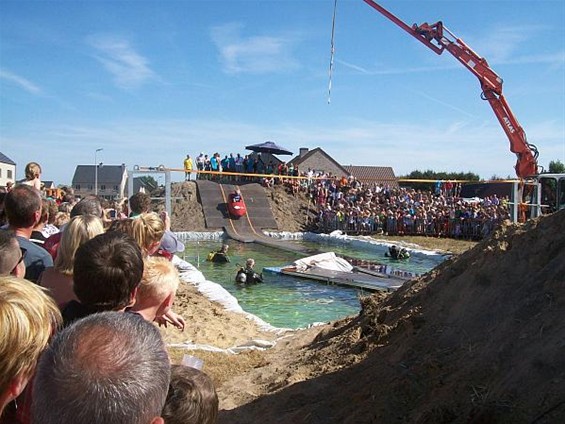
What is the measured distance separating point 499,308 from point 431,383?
3.50ft

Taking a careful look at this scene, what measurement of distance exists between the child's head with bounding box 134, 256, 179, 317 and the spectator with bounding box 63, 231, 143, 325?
1.39 ft

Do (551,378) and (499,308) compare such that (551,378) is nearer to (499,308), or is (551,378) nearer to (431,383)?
(431,383)

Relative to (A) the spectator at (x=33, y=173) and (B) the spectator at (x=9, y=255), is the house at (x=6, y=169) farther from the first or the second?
(B) the spectator at (x=9, y=255)

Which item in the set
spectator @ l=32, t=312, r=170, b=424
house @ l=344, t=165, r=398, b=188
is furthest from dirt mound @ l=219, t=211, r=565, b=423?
house @ l=344, t=165, r=398, b=188

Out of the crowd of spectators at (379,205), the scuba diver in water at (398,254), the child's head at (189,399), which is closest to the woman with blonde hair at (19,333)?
the child's head at (189,399)

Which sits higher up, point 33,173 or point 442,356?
point 33,173

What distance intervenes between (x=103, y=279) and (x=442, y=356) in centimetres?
324

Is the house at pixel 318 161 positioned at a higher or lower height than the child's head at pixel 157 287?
higher

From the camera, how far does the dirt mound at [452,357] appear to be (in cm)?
373

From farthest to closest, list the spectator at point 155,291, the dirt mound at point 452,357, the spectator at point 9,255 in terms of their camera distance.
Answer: the dirt mound at point 452,357
the spectator at point 155,291
the spectator at point 9,255

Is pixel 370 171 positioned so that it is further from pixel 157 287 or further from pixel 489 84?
pixel 157 287

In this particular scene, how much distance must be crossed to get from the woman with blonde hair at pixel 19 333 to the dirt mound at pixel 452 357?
2.86m

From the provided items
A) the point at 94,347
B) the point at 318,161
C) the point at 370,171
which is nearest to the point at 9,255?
the point at 94,347

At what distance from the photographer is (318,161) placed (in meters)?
70.0
